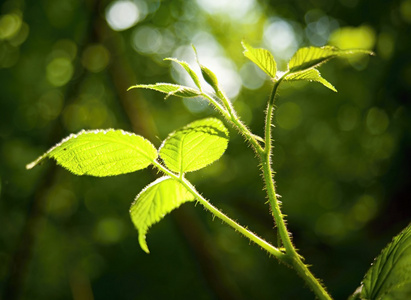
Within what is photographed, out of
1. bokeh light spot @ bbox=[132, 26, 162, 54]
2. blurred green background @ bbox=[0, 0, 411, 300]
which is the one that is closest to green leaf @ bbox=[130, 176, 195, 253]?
blurred green background @ bbox=[0, 0, 411, 300]

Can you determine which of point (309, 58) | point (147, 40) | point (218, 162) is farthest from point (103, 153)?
point (147, 40)

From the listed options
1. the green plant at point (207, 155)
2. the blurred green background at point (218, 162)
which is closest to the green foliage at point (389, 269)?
Answer: the green plant at point (207, 155)

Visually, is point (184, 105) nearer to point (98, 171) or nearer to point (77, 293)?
point (77, 293)

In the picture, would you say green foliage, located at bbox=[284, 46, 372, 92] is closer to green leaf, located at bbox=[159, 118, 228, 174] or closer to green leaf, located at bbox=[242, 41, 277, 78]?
green leaf, located at bbox=[242, 41, 277, 78]

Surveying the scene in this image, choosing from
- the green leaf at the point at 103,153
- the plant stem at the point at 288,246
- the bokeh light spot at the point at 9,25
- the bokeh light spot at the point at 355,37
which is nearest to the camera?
the plant stem at the point at 288,246

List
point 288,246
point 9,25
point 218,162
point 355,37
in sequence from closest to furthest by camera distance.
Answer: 1. point 288,246
2. point 9,25
3. point 355,37
4. point 218,162

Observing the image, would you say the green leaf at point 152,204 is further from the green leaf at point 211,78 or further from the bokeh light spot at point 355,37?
the bokeh light spot at point 355,37

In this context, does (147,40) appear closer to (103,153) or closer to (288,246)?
(103,153)
